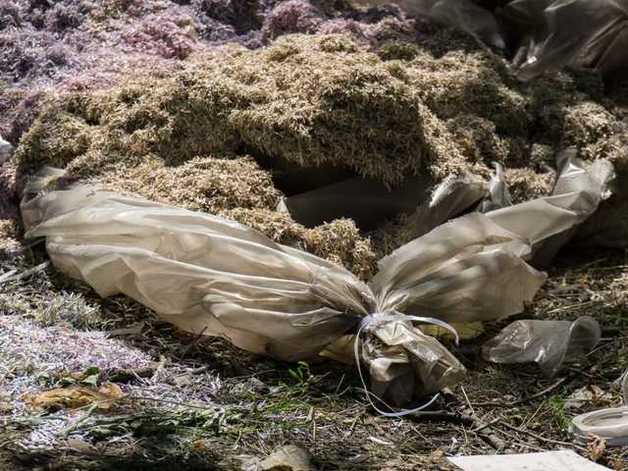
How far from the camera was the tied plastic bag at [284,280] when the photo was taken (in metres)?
3.54

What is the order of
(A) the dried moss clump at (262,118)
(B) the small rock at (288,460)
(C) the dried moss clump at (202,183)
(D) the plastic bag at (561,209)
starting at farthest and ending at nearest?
(D) the plastic bag at (561,209)
(A) the dried moss clump at (262,118)
(C) the dried moss clump at (202,183)
(B) the small rock at (288,460)

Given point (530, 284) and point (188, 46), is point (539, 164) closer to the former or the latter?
point (530, 284)

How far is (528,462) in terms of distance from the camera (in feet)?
10.3

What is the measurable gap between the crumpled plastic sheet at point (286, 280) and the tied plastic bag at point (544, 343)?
0.38 ft

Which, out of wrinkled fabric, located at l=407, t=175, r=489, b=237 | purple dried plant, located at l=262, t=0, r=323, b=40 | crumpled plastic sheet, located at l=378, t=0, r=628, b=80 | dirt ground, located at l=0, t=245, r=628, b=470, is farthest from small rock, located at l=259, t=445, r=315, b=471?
purple dried plant, located at l=262, t=0, r=323, b=40

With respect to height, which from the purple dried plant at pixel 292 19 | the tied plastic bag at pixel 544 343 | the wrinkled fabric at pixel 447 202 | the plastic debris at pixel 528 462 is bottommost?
the tied plastic bag at pixel 544 343

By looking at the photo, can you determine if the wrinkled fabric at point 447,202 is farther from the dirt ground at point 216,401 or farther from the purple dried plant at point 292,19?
the purple dried plant at point 292,19

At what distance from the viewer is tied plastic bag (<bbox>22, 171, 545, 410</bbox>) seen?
11.6 feet

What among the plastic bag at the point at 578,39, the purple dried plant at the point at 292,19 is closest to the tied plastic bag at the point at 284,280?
the plastic bag at the point at 578,39

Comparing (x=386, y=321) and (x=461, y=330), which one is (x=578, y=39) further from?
(x=386, y=321)

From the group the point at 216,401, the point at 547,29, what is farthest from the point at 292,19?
the point at 216,401

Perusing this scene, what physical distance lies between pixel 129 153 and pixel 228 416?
1573mm

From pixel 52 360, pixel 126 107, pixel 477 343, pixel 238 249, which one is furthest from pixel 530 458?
pixel 126 107

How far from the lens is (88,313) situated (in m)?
3.85
